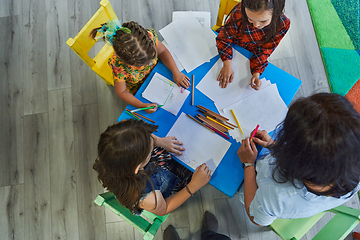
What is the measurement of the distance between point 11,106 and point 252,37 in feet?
6.51

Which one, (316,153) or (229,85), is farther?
Answer: (229,85)

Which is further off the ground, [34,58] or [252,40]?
[252,40]

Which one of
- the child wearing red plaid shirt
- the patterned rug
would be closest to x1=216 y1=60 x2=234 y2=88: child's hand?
the child wearing red plaid shirt

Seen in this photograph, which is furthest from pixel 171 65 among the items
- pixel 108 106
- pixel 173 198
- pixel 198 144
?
pixel 108 106

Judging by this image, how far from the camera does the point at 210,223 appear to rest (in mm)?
1498

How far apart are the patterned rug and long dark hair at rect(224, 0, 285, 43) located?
110 centimetres

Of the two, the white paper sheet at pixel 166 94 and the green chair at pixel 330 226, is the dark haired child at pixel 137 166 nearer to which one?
the white paper sheet at pixel 166 94

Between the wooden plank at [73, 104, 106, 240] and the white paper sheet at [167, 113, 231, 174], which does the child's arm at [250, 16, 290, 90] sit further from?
the wooden plank at [73, 104, 106, 240]

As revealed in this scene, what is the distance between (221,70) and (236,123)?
0.28 metres

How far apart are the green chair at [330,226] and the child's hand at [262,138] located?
0.49 metres

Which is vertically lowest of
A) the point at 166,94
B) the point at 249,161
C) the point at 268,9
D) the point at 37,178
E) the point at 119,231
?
the point at 119,231

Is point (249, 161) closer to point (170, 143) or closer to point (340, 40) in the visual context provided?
point (170, 143)

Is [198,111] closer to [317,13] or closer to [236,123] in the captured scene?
[236,123]

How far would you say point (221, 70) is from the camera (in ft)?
3.51
